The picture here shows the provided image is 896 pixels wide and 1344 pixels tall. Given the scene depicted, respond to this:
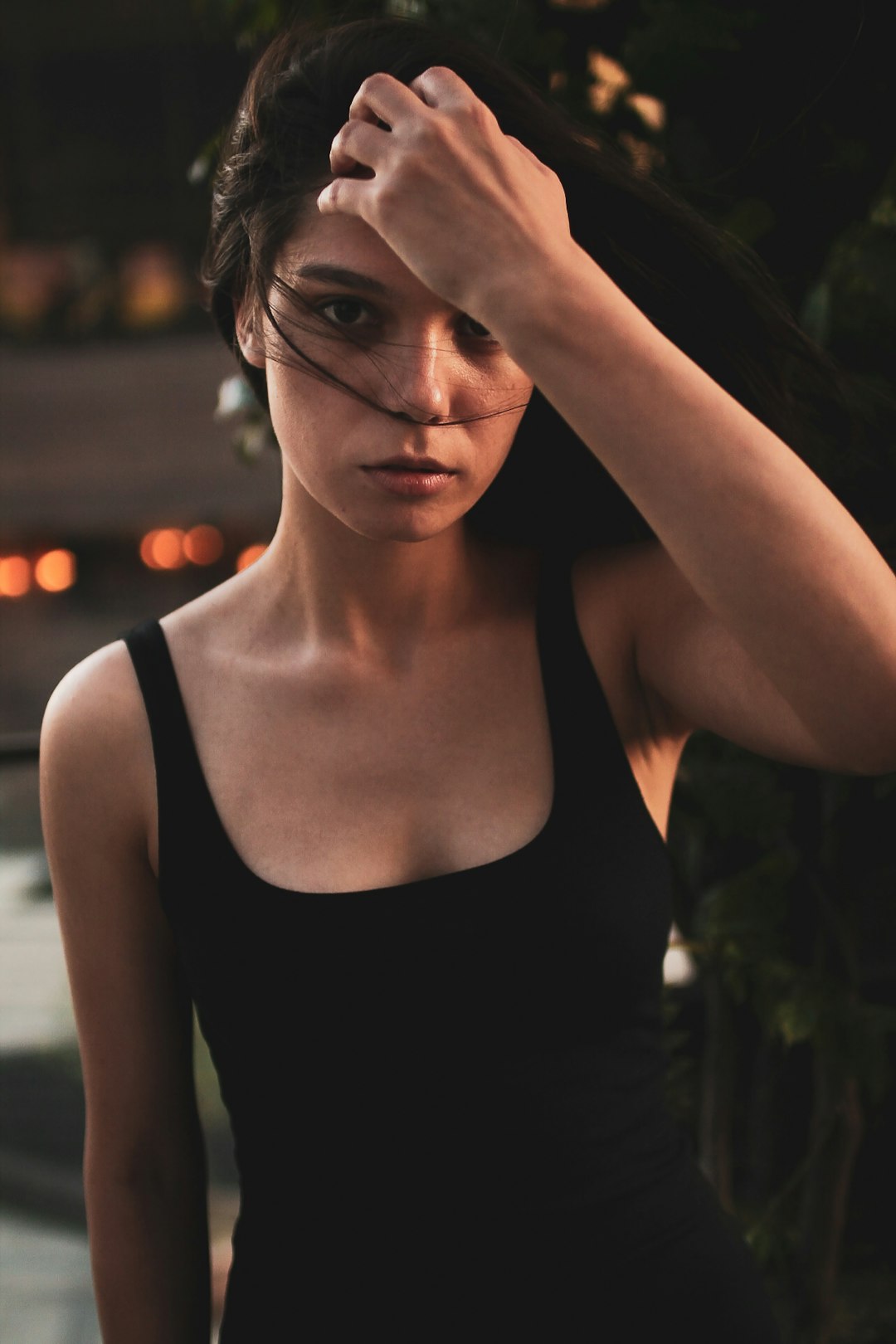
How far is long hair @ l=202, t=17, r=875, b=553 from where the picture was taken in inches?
37.1

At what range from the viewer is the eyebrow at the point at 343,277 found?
2.86 feet

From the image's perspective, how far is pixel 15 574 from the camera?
8.45 meters

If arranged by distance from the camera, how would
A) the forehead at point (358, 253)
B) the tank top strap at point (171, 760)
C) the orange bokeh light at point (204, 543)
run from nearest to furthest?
the forehead at point (358, 253), the tank top strap at point (171, 760), the orange bokeh light at point (204, 543)

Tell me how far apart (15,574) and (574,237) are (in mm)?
8016

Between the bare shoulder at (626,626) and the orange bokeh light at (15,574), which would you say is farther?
the orange bokeh light at (15,574)

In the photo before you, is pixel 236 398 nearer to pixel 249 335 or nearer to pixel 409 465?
pixel 249 335

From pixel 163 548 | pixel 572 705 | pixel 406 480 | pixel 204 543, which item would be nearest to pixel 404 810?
pixel 572 705

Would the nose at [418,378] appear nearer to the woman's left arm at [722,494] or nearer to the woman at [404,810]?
the woman at [404,810]

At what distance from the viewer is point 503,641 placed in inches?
41.9

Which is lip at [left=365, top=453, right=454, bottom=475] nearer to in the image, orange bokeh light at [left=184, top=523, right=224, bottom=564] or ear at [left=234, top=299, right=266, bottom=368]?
ear at [left=234, top=299, right=266, bottom=368]

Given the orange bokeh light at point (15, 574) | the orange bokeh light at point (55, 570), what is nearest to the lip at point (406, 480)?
the orange bokeh light at point (55, 570)

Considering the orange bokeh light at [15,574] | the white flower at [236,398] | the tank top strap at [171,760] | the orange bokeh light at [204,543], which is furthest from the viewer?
the orange bokeh light at [15,574]

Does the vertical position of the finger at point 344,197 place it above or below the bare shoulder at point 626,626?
above

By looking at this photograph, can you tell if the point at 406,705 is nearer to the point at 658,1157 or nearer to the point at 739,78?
the point at 658,1157
